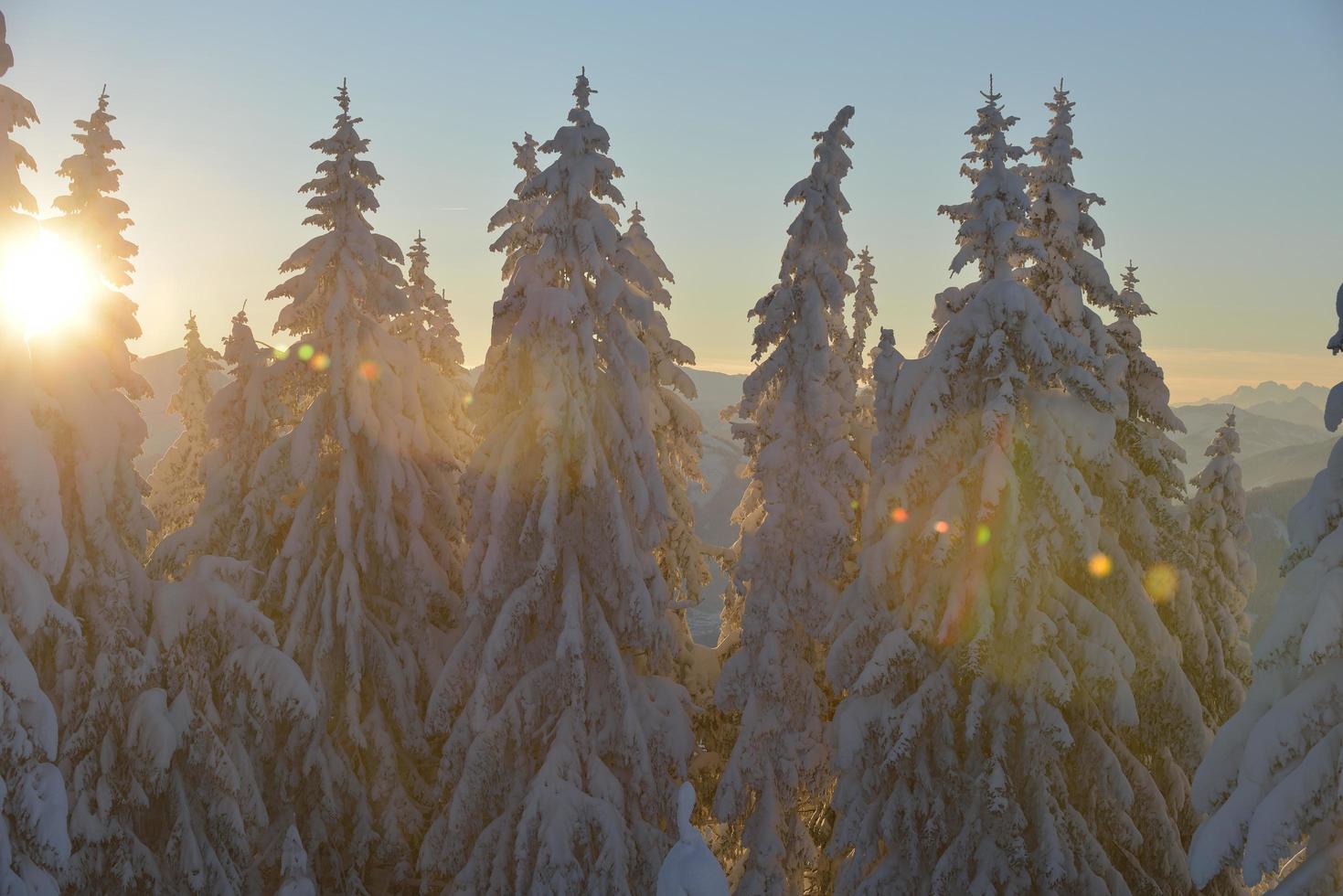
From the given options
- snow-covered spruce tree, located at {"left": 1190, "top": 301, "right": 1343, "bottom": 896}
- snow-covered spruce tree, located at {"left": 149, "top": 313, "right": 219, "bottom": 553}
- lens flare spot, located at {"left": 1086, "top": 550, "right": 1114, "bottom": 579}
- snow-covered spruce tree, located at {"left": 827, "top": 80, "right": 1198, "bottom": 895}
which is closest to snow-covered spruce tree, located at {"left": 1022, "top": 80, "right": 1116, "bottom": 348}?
snow-covered spruce tree, located at {"left": 827, "top": 80, "right": 1198, "bottom": 895}

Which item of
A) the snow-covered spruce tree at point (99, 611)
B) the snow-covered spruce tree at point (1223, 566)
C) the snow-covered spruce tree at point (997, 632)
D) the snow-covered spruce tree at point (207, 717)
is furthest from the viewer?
the snow-covered spruce tree at point (1223, 566)

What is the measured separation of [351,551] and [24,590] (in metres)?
6.47

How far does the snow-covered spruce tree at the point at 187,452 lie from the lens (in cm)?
3138

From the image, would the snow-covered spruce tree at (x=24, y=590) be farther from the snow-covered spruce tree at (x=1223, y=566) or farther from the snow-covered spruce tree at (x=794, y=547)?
the snow-covered spruce tree at (x=1223, y=566)

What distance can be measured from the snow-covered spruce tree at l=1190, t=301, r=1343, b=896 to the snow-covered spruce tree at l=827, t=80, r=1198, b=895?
3302 millimetres

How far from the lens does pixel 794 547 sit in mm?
18828

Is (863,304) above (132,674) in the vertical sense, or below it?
above

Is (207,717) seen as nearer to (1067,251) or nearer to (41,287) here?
(41,287)

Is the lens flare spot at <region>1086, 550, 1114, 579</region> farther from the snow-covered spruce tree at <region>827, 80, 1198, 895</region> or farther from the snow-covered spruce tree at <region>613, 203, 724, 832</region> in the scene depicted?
the snow-covered spruce tree at <region>613, 203, 724, 832</region>

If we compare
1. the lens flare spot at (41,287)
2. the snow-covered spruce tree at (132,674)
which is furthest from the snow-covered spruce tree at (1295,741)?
the lens flare spot at (41,287)

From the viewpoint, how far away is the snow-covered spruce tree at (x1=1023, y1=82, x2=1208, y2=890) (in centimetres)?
1596

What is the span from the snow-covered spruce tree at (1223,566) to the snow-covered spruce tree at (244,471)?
2000 cm

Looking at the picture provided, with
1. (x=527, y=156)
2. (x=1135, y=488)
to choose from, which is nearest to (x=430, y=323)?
(x=527, y=156)

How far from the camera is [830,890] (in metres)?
20.2
